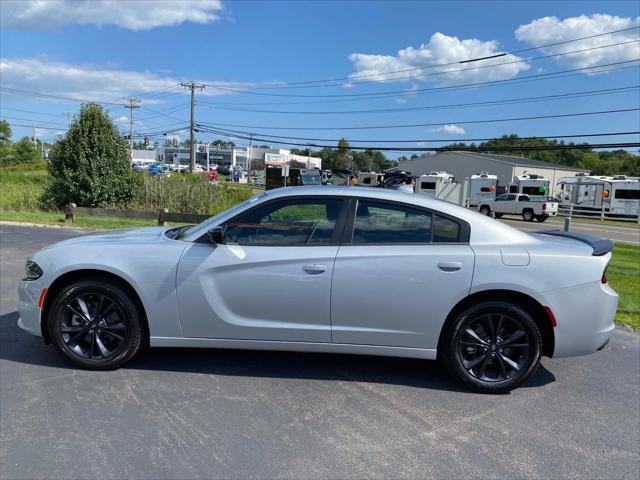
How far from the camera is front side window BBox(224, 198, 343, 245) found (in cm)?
396

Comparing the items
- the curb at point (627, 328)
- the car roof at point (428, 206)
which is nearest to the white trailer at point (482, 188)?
the curb at point (627, 328)

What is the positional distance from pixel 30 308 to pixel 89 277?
0.56 meters

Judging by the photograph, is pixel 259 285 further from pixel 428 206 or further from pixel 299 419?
pixel 428 206

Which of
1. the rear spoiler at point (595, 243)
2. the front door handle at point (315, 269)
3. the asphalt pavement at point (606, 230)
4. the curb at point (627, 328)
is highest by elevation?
the rear spoiler at point (595, 243)

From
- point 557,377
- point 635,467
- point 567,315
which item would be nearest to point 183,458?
point 635,467

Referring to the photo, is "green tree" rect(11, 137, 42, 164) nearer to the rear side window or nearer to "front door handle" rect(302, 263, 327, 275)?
"front door handle" rect(302, 263, 327, 275)

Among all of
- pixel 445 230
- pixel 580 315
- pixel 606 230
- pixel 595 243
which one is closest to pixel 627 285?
pixel 595 243

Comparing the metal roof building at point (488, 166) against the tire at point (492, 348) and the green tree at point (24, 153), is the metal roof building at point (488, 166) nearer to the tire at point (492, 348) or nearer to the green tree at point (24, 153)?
the tire at point (492, 348)

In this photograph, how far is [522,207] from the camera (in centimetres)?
3466

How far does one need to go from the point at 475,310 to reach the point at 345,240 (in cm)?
113

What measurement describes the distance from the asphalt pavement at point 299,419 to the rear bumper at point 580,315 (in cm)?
44

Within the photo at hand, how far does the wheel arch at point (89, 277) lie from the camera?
4.00 meters

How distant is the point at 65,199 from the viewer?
20.5 meters

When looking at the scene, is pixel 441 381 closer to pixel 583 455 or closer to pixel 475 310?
pixel 475 310
